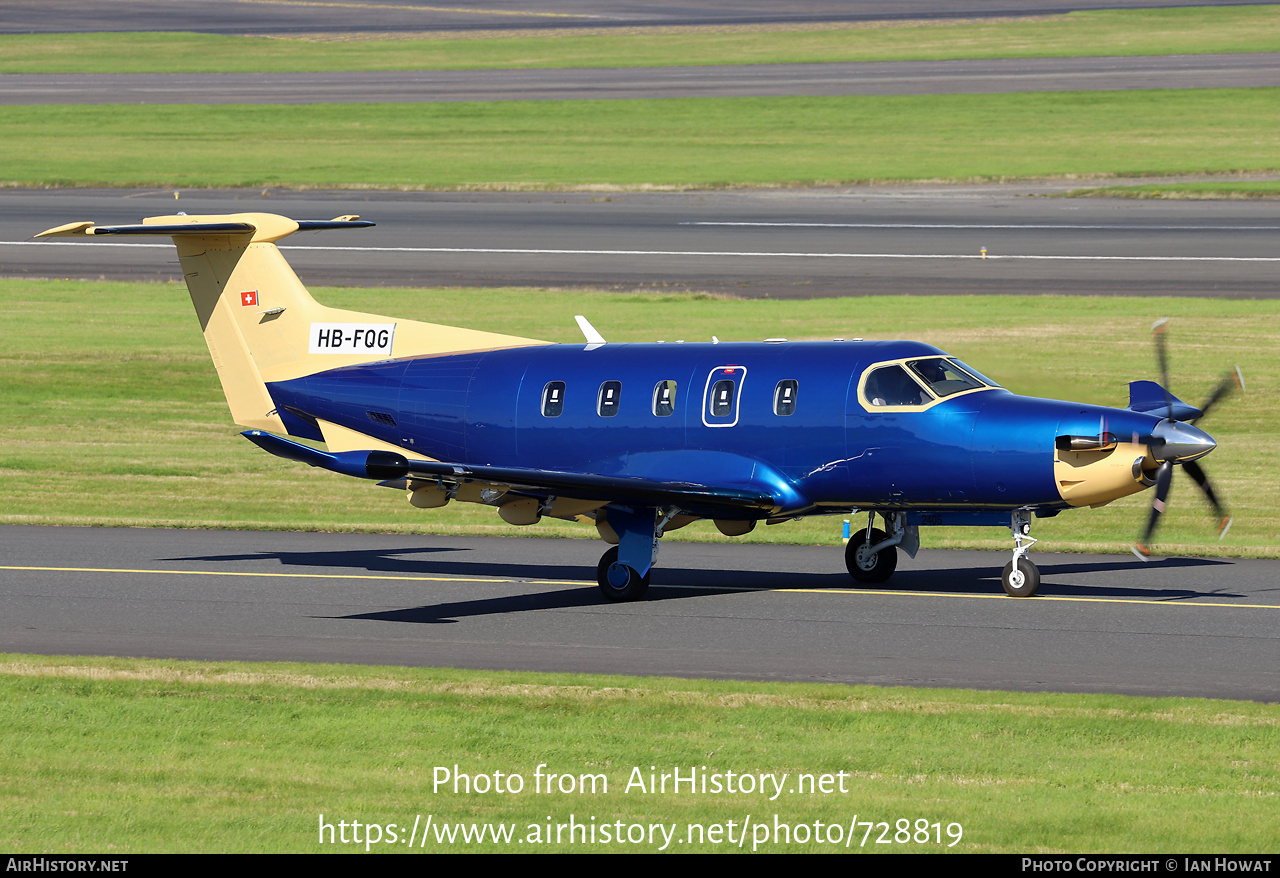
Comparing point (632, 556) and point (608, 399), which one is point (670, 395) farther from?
point (632, 556)

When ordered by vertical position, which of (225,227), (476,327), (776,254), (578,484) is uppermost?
(776,254)

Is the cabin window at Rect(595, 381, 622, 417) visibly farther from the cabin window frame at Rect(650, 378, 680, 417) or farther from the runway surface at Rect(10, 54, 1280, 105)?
the runway surface at Rect(10, 54, 1280, 105)

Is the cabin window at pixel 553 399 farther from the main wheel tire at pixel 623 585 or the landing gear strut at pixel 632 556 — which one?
the main wheel tire at pixel 623 585

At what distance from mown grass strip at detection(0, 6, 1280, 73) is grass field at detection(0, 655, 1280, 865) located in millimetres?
80538

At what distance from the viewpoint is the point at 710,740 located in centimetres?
1218

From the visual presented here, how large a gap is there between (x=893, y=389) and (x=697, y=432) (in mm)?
2385

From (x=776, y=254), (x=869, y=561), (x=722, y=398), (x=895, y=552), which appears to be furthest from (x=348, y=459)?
Answer: (x=776, y=254)

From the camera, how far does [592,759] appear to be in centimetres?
1170

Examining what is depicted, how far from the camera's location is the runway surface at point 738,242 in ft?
145

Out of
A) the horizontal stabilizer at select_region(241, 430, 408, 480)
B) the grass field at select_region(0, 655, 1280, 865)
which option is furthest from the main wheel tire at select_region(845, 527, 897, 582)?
the horizontal stabilizer at select_region(241, 430, 408, 480)

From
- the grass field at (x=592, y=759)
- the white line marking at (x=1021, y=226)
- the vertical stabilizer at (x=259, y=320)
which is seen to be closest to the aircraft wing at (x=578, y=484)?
the grass field at (x=592, y=759)

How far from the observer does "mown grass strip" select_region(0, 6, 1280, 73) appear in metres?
90.8
